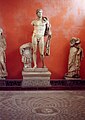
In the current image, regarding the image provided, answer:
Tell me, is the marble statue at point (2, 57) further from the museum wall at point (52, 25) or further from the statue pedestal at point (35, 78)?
the statue pedestal at point (35, 78)

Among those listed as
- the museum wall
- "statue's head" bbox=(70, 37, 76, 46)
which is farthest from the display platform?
"statue's head" bbox=(70, 37, 76, 46)

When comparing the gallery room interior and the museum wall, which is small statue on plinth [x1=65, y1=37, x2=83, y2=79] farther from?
the museum wall

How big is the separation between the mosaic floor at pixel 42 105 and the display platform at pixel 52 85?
0.39 m

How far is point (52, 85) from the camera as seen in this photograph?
6.19 metres

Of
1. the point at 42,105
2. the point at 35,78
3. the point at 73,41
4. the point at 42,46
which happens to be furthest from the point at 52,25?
the point at 42,105

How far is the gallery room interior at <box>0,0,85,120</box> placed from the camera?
19.8 ft

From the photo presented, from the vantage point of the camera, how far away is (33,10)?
21.8ft

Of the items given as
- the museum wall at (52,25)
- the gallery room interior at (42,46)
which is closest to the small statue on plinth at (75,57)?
the gallery room interior at (42,46)

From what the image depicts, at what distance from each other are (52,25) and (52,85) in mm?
1570

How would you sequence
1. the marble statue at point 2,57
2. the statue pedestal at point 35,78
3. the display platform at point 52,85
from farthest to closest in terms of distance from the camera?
the marble statue at point 2,57 < the statue pedestal at point 35,78 < the display platform at point 52,85

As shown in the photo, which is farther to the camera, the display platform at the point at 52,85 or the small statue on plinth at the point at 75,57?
the small statue on plinth at the point at 75,57

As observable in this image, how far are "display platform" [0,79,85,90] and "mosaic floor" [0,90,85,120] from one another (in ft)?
1.28

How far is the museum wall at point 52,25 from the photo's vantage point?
662 cm

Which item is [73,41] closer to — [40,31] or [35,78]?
[40,31]
